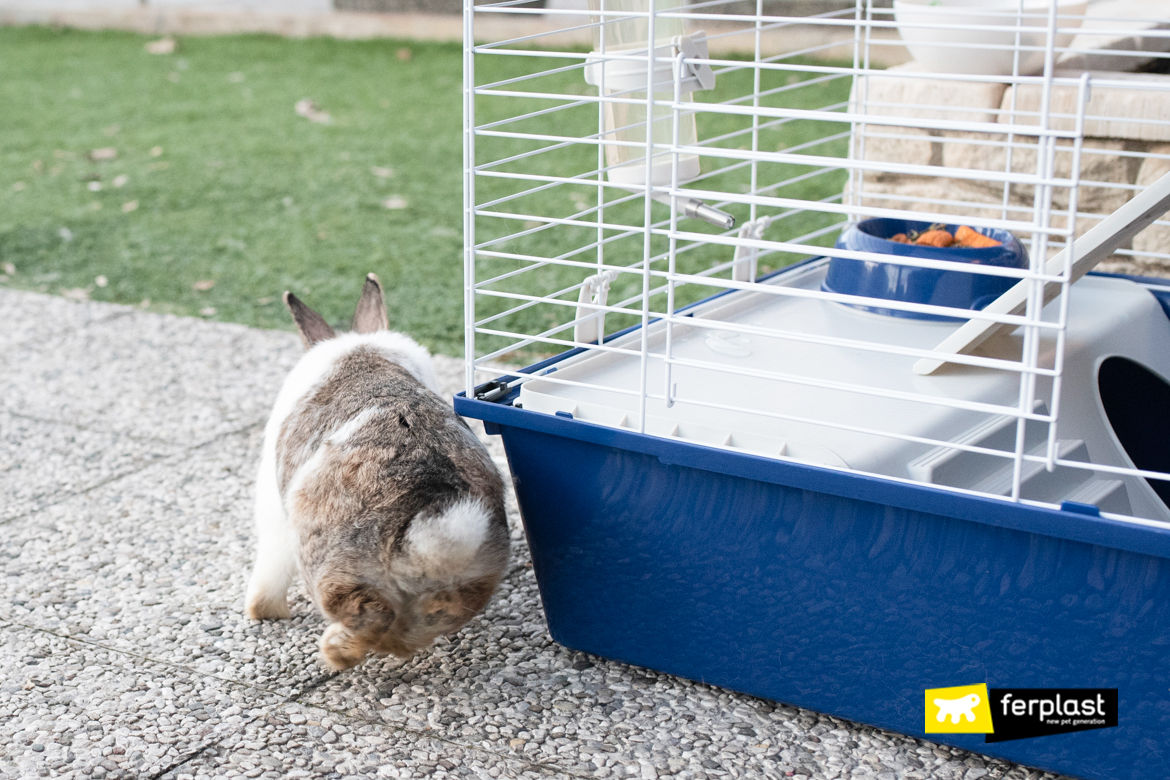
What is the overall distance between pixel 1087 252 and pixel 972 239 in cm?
50

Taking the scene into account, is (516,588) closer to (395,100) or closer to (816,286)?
(816,286)

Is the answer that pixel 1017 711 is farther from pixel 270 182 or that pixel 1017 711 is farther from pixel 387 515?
pixel 270 182

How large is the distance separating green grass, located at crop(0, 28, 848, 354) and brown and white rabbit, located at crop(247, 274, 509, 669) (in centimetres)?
107

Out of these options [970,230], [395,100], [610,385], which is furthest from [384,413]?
[395,100]

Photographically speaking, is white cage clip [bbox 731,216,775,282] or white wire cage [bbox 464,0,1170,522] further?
white cage clip [bbox 731,216,775,282]

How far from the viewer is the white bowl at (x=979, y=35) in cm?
253

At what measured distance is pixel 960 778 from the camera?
1.50 metres

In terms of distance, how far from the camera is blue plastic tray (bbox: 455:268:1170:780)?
1.36 metres

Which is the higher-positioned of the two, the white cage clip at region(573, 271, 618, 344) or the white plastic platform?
the white cage clip at region(573, 271, 618, 344)

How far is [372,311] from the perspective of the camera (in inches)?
82.8

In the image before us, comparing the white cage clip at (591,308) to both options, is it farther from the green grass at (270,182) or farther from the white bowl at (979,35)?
the white bowl at (979,35)

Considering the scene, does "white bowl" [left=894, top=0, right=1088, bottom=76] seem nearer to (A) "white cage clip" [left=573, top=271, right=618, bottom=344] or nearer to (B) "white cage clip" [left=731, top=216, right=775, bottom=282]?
(B) "white cage clip" [left=731, top=216, right=775, bottom=282]

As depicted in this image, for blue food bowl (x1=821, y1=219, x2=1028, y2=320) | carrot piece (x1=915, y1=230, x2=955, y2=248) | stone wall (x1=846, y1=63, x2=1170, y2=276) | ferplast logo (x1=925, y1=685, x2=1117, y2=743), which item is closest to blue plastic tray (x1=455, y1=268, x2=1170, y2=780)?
ferplast logo (x1=925, y1=685, x2=1117, y2=743)

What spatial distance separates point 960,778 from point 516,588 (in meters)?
0.85
